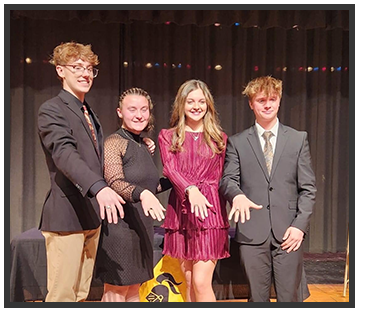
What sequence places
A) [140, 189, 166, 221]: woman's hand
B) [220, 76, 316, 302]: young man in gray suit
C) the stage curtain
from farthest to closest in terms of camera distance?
the stage curtain < [220, 76, 316, 302]: young man in gray suit < [140, 189, 166, 221]: woman's hand

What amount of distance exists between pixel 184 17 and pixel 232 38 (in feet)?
2.99

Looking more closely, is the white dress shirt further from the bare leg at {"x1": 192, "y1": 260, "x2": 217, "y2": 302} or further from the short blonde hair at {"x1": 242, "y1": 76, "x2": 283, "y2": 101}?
the bare leg at {"x1": 192, "y1": 260, "x2": 217, "y2": 302}

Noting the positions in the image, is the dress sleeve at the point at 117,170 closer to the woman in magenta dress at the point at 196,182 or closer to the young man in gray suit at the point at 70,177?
the young man in gray suit at the point at 70,177

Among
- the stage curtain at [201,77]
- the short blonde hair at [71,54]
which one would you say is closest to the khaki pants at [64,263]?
the short blonde hair at [71,54]

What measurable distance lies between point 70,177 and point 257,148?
3.62 ft

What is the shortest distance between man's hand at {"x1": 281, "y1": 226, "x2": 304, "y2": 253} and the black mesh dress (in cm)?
81

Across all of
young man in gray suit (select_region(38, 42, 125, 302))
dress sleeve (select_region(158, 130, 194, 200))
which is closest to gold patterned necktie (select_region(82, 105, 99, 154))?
young man in gray suit (select_region(38, 42, 125, 302))

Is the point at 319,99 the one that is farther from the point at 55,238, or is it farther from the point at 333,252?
the point at 55,238

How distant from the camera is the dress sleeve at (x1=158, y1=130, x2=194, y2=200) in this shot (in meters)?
2.55

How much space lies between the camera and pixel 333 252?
583 cm

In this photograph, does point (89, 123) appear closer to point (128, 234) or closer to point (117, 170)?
point (117, 170)

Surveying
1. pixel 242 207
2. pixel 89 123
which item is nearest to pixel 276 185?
pixel 242 207

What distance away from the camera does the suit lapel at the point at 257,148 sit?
2586 mm

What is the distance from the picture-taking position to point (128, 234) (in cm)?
262
